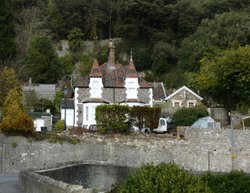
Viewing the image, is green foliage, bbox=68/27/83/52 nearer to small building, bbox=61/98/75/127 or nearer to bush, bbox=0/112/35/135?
small building, bbox=61/98/75/127

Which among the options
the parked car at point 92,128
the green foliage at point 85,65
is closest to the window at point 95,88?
the parked car at point 92,128

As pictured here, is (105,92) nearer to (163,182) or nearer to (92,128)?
(92,128)

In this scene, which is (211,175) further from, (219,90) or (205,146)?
(219,90)

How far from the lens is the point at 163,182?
10.1 meters

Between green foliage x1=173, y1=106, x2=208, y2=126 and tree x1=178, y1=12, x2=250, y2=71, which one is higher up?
tree x1=178, y1=12, x2=250, y2=71

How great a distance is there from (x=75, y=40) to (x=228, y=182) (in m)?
46.0

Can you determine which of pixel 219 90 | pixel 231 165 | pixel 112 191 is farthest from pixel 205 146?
pixel 112 191

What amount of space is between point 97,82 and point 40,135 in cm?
752

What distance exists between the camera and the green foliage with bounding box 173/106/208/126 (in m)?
35.7

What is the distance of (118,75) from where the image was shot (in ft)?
125

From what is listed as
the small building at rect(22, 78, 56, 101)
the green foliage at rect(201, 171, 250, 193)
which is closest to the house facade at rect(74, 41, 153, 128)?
the small building at rect(22, 78, 56, 101)

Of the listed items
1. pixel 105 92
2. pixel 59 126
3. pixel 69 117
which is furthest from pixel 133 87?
pixel 59 126

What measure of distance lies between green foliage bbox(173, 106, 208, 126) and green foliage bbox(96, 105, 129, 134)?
16.7 feet

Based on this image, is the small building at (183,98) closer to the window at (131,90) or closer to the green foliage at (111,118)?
the window at (131,90)
